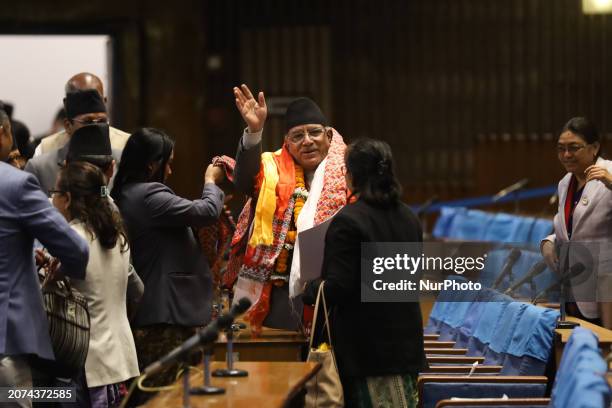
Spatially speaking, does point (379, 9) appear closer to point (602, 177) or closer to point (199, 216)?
point (602, 177)

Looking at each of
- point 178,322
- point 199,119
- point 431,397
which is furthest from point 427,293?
point 199,119

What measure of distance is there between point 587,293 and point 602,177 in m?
0.54

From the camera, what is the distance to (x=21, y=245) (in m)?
3.60

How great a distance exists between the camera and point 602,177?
525 cm

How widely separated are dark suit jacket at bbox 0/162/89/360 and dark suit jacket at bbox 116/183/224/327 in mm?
887

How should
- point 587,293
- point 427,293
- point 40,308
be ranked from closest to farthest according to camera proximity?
point 40,308 → point 587,293 → point 427,293

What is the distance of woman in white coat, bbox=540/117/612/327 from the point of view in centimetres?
506

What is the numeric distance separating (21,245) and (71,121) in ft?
5.57

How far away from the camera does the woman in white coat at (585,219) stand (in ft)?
16.6

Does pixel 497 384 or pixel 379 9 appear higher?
pixel 379 9

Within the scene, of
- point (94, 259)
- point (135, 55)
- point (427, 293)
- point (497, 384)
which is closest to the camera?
point (94, 259)

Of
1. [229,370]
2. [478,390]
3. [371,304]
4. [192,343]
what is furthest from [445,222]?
[192,343]

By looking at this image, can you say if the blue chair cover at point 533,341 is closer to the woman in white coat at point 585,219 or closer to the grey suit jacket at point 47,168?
the woman in white coat at point 585,219

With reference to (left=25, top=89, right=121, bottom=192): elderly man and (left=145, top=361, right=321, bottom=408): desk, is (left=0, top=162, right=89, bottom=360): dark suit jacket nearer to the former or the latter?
(left=145, top=361, right=321, bottom=408): desk
